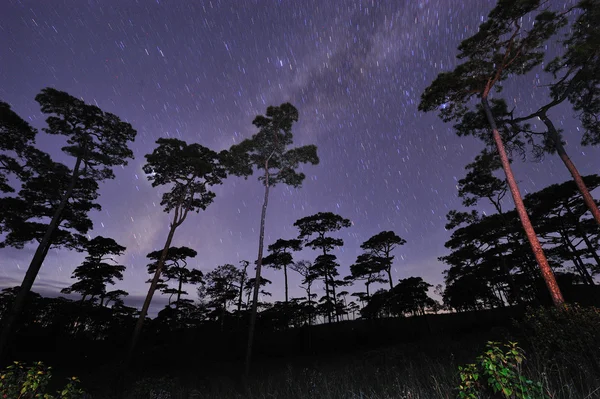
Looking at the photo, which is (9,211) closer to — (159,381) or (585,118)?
(159,381)

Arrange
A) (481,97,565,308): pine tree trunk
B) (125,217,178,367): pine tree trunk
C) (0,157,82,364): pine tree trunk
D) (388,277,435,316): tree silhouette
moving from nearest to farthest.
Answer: (481,97,565,308): pine tree trunk, (0,157,82,364): pine tree trunk, (125,217,178,367): pine tree trunk, (388,277,435,316): tree silhouette

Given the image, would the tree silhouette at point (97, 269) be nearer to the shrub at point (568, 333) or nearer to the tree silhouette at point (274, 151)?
the tree silhouette at point (274, 151)

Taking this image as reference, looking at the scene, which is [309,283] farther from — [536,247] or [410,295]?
[536,247]

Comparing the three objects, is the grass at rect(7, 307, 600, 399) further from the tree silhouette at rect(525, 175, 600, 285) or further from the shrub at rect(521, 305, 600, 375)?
the tree silhouette at rect(525, 175, 600, 285)

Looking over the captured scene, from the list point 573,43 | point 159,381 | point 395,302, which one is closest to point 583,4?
point 573,43

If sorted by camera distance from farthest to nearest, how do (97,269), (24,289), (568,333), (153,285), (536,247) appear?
(97,269) < (153,285) < (24,289) < (536,247) < (568,333)

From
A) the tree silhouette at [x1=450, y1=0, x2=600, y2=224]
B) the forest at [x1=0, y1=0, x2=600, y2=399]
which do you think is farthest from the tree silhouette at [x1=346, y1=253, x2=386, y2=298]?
the tree silhouette at [x1=450, y1=0, x2=600, y2=224]

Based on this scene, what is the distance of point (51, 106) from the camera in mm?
15414

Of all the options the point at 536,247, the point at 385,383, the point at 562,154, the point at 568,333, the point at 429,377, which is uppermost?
the point at 562,154

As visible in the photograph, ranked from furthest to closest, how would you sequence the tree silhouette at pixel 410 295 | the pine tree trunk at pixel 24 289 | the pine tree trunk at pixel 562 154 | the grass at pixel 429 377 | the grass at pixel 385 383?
the tree silhouette at pixel 410 295
the pine tree trunk at pixel 562 154
the pine tree trunk at pixel 24 289
the grass at pixel 429 377
the grass at pixel 385 383

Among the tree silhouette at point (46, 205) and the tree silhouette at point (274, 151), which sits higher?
the tree silhouette at point (274, 151)

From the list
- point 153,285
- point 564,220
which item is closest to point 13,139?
point 153,285

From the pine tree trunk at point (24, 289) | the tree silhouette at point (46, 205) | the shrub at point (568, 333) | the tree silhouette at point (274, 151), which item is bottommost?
the shrub at point (568, 333)

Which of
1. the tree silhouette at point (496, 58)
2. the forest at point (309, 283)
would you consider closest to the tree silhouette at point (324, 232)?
the forest at point (309, 283)
